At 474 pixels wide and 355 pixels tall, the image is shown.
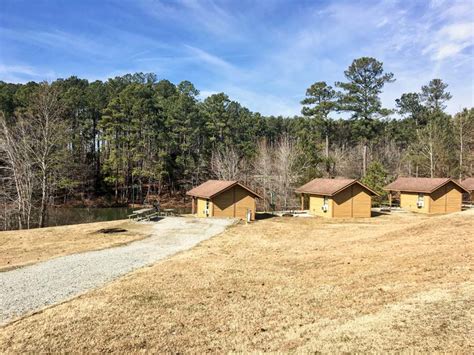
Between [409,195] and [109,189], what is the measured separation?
140ft

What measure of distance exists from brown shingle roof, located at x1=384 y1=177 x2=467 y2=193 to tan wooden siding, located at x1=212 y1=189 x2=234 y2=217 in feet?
65.1

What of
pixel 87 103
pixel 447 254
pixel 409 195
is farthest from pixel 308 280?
pixel 87 103

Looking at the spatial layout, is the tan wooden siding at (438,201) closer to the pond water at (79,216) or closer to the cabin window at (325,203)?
the cabin window at (325,203)

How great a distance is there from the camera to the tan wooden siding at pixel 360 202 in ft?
108

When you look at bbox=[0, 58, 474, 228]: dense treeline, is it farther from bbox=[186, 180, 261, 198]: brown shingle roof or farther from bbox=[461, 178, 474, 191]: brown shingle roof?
bbox=[186, 180, 261, 198]: brown shingle roof

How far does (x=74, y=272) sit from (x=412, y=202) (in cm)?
3446

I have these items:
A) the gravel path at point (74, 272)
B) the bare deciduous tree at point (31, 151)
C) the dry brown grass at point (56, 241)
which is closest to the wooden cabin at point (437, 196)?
the gravel path at point (74, 272)

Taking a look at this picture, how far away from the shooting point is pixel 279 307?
9.31m

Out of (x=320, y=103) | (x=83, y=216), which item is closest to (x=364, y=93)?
(x=320, y=103)

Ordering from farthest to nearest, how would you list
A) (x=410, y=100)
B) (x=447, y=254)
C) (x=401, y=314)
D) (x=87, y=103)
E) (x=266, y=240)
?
(x=410, y=100)
(x=87, y=103)
(x=266, y=240)
(x=447, y=254)
(x=401, y=314)

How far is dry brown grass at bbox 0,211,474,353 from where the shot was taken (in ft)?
22.6

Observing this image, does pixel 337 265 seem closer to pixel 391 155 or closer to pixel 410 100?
pixel 391 155

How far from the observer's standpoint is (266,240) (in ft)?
69.8

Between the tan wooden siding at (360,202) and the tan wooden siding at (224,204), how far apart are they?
37.9 ft
